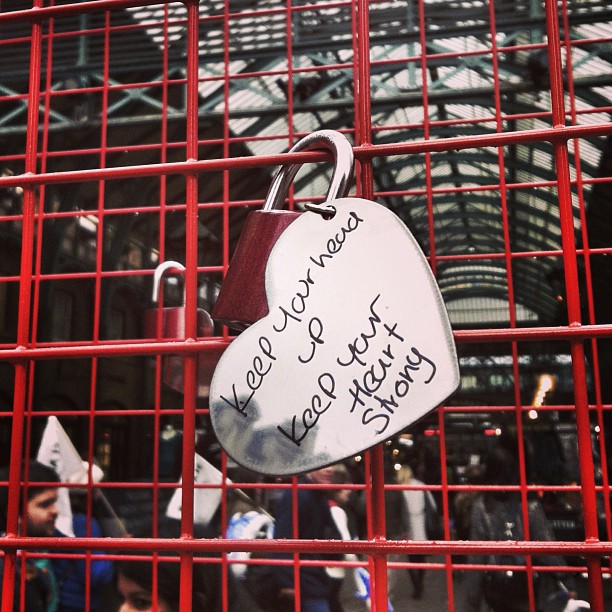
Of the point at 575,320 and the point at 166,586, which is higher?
the point at 575,320

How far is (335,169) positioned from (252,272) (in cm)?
18

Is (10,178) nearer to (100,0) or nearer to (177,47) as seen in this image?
(100,0)

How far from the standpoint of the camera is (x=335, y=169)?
921 millimetres

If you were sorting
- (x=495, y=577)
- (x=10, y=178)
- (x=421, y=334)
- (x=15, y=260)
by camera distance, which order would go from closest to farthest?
(x=421, y=334), (x=10, y=178), (x=495, y=577), (x=15, y=260)

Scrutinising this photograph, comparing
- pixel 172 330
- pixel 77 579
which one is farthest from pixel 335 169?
pixel 77 579

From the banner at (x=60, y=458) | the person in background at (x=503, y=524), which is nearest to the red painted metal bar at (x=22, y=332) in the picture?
the banner at (x=60, y=458)

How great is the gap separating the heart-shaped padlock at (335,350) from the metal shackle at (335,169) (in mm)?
36

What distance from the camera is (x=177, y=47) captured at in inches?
226

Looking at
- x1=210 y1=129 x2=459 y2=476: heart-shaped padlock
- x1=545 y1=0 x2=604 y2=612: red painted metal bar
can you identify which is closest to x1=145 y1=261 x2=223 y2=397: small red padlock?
x1=210 y1=129 x2=459 y2=476: heart-shaped padlock

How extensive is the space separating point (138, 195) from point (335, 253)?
30.5ft

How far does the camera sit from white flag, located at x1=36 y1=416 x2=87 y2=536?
3.02m

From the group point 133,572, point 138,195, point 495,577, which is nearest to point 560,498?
point 495,577

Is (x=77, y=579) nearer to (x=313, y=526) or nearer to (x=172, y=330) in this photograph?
(x=313, y=526)

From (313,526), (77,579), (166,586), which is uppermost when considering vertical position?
(313,526)
